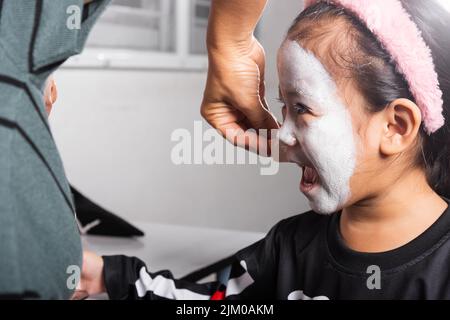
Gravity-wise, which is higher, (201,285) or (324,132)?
(324,132)

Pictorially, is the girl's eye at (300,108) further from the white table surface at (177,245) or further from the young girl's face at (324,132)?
the white table surface at (177,245)

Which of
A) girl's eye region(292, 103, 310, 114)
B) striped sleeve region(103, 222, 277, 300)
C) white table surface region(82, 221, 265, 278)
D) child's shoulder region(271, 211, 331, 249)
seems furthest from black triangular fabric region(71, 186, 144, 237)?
girl's eye region(292, 103, 310, 114)

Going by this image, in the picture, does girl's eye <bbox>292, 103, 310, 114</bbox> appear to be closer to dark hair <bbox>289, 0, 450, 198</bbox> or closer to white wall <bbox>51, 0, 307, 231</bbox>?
dark hair <bbox>289, 0, 450, 198</bbox>

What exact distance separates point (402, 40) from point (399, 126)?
7 cm

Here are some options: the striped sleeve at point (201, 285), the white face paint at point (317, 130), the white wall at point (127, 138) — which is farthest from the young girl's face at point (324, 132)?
the white wall at point (127, 138)

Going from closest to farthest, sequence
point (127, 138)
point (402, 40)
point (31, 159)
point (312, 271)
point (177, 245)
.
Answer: point (31, 159), point (402, 40), point (312, 271), point (177, 245), point (127, 138)

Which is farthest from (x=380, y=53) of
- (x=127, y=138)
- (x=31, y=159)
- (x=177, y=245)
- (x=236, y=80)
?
(x=127, y=138)

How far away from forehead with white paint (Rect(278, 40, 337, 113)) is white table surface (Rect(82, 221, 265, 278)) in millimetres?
241

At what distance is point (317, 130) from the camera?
1.36ft

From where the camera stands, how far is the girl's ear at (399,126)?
0.40 metres

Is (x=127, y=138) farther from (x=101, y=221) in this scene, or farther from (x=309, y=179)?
(x=309, y=179)

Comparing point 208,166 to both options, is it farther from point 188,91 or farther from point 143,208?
point 143,208

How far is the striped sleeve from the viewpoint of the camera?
53 centimetres

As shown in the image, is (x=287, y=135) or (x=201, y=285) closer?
(x=287, y=135)
